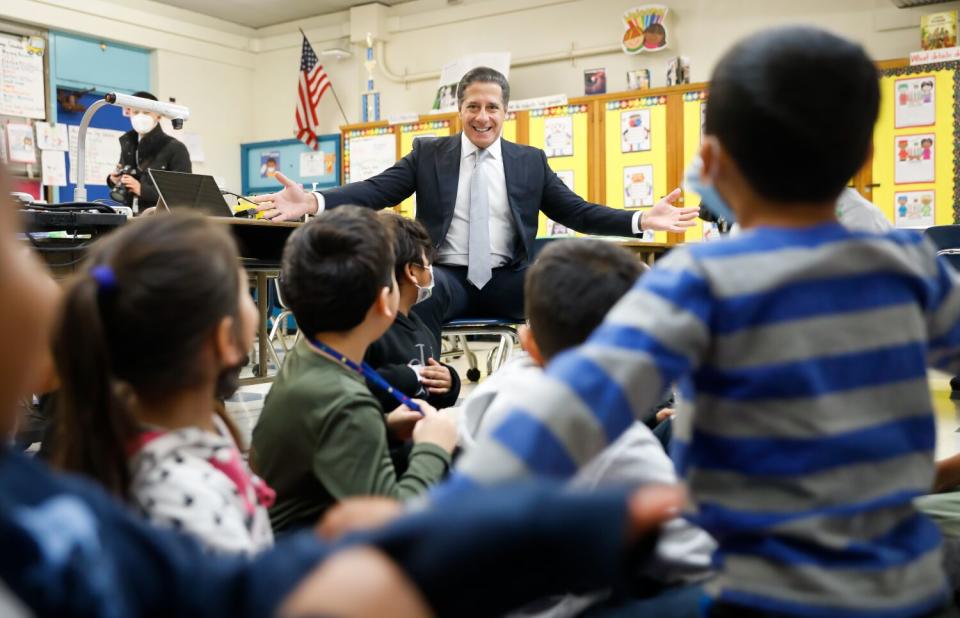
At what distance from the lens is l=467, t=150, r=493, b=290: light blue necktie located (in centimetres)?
298

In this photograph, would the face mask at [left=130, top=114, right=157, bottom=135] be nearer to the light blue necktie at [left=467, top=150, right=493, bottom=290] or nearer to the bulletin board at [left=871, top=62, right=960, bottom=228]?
the light blue necktie at [left=467, top=150, right=493, bottom=290]

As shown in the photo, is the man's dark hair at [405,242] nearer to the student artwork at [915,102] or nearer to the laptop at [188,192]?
the laptop at [188,192]

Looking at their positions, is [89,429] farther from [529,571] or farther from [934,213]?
[934,213]

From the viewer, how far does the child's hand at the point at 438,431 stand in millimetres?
1189

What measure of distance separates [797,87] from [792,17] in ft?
21.6

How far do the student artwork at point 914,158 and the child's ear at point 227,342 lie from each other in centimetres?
587

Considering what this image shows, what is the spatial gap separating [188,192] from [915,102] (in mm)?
4984

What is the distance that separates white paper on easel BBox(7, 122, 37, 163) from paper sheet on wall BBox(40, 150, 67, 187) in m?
0.08

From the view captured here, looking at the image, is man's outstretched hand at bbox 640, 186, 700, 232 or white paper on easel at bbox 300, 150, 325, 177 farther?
white paper on easel at bbox 300, 150, 325, 177

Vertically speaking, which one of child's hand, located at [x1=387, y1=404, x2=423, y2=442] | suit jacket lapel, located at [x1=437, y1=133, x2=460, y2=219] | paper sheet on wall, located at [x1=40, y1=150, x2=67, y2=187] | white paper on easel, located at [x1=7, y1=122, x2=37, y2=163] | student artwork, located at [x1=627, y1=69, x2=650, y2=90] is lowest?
child's hand, located at [x1=387, y1=404, x2=423, y2=442]

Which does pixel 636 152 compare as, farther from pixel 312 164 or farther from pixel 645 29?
pixel 312 164

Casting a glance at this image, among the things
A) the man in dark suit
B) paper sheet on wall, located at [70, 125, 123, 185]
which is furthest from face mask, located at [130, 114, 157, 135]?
the man in dark suit

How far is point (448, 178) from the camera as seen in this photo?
10.4 feet

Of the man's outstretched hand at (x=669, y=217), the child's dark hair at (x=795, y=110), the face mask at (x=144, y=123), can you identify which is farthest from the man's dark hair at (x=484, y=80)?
the face mask at (x=144, y=123)
